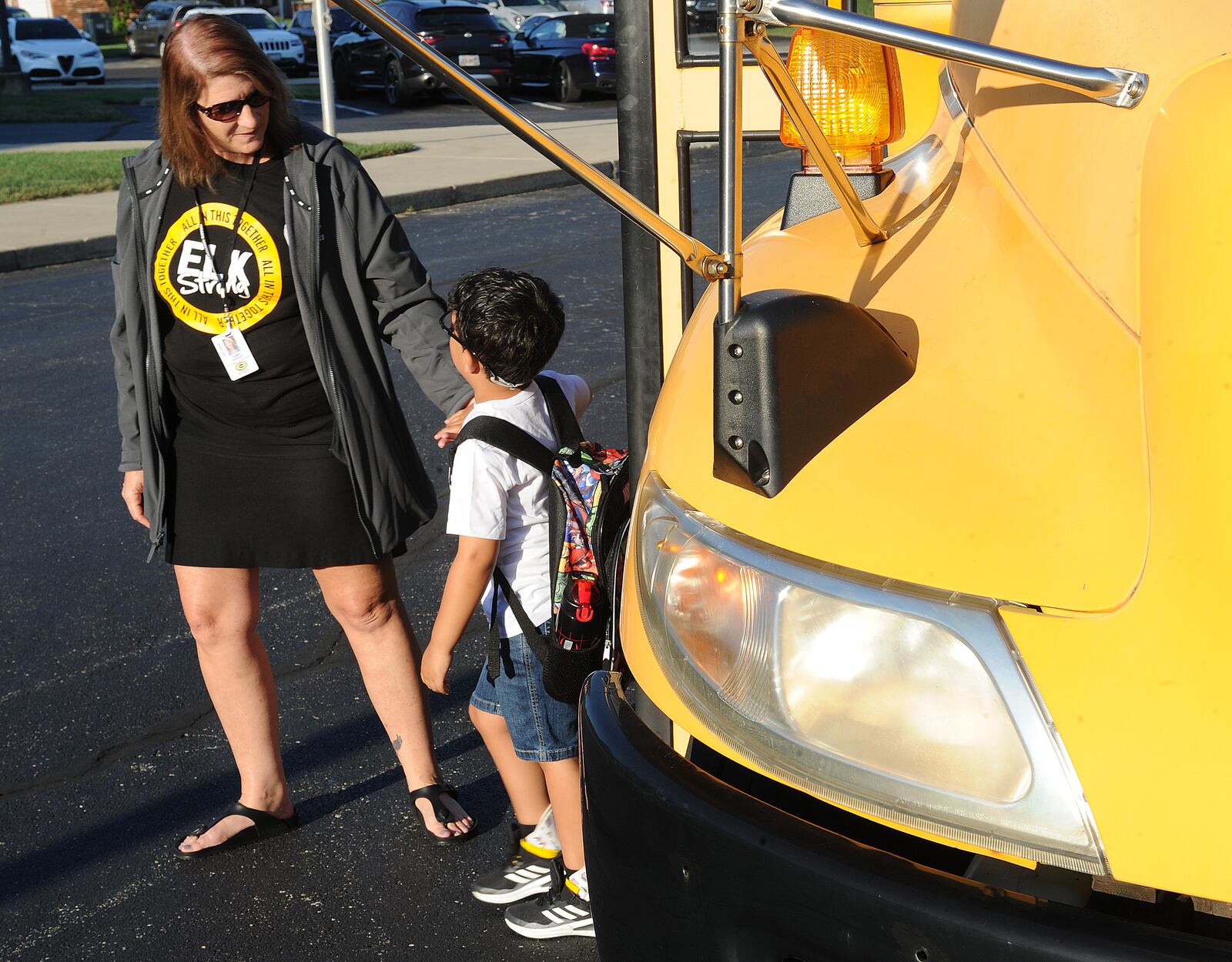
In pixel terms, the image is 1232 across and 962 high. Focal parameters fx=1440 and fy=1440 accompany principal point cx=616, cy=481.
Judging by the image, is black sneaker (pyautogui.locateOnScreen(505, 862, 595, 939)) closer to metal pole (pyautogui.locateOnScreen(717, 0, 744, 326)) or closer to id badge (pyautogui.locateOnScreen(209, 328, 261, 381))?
id badge (pyautogui.locateOnScreen(209, 328, 261, 381))

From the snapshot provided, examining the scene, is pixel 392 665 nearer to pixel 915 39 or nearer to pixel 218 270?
pixel 218 270

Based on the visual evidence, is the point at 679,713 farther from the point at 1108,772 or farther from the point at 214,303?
the point at 214,303

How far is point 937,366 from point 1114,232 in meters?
0.23

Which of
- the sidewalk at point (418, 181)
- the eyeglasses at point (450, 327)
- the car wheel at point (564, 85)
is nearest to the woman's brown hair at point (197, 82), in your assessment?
the eyeglasses at point (450, 327)

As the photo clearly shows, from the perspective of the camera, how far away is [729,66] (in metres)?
1.39

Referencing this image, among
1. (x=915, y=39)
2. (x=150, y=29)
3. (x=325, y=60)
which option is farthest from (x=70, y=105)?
(x=915, y=39)

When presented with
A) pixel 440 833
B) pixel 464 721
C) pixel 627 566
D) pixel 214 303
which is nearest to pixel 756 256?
pixel 627 566

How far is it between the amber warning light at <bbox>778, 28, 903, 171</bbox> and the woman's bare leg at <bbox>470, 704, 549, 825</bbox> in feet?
4.45

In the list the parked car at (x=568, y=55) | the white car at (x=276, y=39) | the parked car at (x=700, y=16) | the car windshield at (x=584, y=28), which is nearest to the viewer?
the parked car at (x=700, y=16)

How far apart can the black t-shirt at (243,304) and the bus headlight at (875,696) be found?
1.65 metres

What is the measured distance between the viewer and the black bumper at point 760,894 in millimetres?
1223

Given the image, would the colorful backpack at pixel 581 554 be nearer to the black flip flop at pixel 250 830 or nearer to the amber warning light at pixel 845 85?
the amber warning light at pixel 845 85

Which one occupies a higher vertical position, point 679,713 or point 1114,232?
point 1114,232

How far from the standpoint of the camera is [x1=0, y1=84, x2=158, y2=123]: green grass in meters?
21.4
